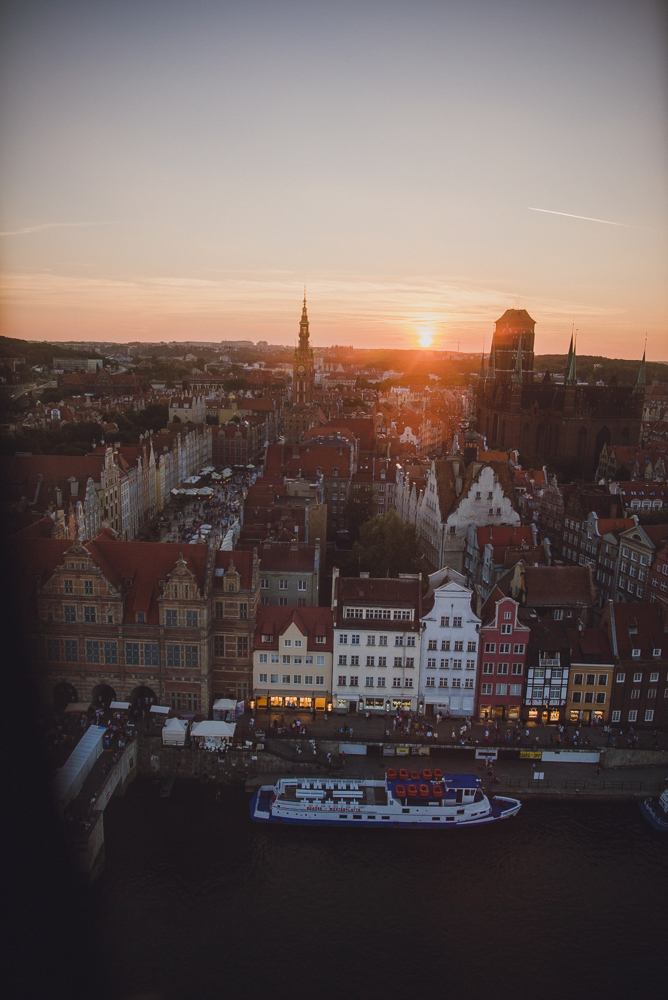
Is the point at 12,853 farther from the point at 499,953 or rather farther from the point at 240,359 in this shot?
the point at 240,359

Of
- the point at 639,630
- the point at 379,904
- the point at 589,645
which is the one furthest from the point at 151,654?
the point at 639,630

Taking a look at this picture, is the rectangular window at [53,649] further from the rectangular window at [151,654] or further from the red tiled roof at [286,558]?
the red tiled roof at [286,558]

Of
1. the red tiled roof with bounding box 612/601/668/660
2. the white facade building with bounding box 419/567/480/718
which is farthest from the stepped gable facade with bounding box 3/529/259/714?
the red tiled roof with bounding box 612/601/668/660

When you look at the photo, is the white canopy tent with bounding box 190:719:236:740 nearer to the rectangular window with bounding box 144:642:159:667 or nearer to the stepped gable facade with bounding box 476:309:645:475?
the rectangular window with bounding box 144:642:159:667

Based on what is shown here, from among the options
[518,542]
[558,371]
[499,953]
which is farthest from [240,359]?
[499,953]

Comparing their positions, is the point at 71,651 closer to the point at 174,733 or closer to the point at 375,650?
the point at 174,733

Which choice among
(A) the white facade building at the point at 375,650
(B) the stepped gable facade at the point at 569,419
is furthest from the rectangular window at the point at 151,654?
(B) the stepped gable facade at the point at 569,419
